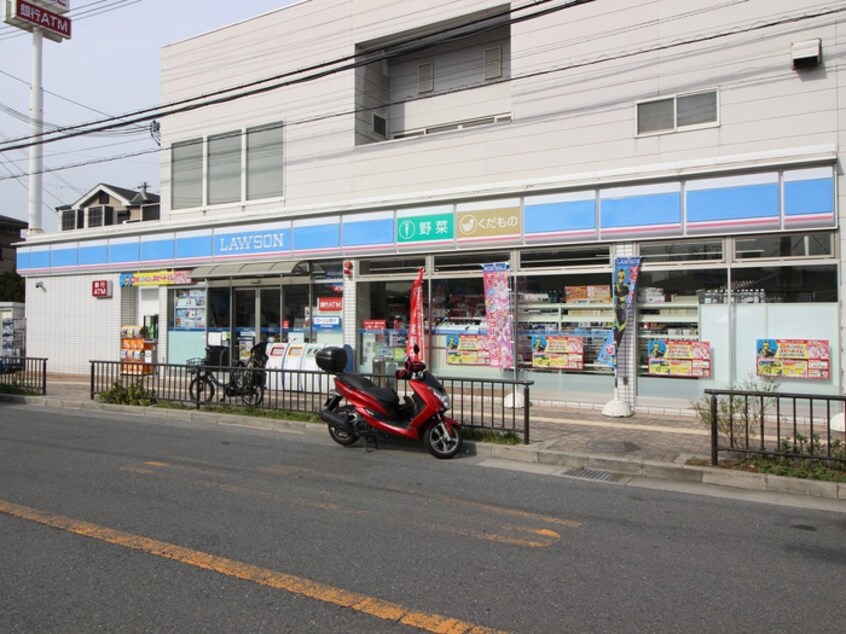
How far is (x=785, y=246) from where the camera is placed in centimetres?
1089

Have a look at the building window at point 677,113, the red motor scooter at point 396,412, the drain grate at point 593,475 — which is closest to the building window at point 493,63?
the building window at point 677,113

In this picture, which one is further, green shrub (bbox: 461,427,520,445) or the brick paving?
green shrub (bbox: 461,427,520,445)

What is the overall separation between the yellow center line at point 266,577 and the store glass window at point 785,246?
380 inches

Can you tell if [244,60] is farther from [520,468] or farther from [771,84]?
[520,468]

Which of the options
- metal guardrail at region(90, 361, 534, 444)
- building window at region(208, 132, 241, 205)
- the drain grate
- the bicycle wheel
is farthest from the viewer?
building window at region(208, 132, 241, 205)

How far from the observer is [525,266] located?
13250 mm

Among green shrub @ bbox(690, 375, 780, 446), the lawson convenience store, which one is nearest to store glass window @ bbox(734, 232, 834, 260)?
the lawson convenience store

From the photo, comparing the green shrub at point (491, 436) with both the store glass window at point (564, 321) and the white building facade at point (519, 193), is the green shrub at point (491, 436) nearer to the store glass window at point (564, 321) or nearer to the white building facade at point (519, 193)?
the white building facade at point (519, 193)

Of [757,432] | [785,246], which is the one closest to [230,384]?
[757,432]

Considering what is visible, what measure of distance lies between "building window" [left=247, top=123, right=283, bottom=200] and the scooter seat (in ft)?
31.3

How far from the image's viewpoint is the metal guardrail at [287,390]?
33.5 ft

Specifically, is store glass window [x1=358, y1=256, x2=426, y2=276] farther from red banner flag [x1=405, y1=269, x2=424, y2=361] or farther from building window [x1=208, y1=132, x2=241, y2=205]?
building window [x1=208, y1=132, x2=241, y2=205]

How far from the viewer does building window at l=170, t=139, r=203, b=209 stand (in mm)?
18703

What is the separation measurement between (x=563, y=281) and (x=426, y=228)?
336 cm
